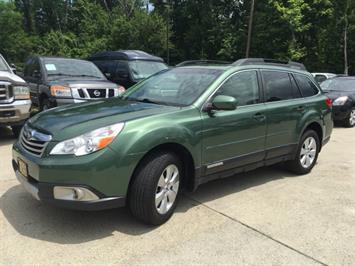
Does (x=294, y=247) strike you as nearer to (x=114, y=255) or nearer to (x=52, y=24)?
(x=114, y=255)

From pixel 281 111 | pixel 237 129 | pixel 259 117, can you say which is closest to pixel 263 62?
pixel 281 111

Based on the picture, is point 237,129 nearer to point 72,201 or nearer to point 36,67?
point 72,201

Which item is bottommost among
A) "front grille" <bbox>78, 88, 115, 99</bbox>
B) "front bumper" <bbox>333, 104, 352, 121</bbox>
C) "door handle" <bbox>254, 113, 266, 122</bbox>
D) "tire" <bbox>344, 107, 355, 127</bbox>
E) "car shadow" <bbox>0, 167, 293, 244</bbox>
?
"tire" <bbox>344, 107, 355, 127</bbox>

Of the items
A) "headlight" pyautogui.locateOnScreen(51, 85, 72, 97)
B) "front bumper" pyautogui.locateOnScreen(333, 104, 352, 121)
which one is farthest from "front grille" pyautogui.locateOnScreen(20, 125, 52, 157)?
"front bumper" pyautogui.locateOnScreen(333, 104, 352, 121)

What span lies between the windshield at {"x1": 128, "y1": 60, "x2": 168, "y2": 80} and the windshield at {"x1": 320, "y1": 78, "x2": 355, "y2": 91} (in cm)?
537

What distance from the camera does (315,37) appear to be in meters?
32.1

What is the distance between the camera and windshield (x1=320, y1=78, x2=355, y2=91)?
40.7 feet

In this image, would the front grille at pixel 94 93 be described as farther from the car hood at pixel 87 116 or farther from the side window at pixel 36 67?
the car hood at pixel 87 116

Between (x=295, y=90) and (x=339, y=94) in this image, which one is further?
(x=339, y=94)

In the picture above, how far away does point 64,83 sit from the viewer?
28.1 feet

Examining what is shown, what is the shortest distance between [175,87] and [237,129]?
0.90 metres

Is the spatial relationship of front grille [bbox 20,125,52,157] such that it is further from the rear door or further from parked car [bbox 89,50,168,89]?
parked car [bbox 89,50,168,89]

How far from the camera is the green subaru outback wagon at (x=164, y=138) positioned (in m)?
3.58

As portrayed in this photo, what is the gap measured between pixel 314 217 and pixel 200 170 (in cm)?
137
